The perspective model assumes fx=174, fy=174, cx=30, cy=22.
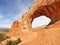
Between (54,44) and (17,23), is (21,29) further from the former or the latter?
(54,44)

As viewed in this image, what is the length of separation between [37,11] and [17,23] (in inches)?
296

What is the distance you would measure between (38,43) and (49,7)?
18805 millimetres

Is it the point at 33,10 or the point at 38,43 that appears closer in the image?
the point at 38,43

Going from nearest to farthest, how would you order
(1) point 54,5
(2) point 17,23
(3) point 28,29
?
(1) point 54,5
(3) point 28,29
(2) point 17,23

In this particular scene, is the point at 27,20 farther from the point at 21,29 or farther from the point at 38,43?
the point at 38,43

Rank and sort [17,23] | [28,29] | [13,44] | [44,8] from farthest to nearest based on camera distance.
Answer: [17,23], [28,29], [44,8], [13,44]

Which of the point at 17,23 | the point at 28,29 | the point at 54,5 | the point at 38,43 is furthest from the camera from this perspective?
the point at 17,23

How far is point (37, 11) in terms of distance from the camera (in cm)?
4097

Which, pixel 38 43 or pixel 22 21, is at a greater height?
pixel 22 21

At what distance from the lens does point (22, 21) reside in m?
43.8

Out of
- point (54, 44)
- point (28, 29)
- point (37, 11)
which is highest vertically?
point (37, 11)

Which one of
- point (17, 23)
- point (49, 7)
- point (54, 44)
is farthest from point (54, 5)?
point (54, 44)

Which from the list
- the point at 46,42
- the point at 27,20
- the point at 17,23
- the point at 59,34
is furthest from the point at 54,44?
the point at 17,23

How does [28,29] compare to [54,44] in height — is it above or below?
above
